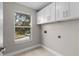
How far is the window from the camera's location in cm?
314

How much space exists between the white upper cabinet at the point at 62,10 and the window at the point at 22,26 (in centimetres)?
177

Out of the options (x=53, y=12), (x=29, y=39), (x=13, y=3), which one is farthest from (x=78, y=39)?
(x=13, y=3)

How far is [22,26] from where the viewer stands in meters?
3.32

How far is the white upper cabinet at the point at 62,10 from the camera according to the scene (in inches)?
72.5

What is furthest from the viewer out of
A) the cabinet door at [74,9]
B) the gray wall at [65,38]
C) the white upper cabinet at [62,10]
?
the gray wall at [65,38]

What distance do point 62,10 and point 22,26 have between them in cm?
198

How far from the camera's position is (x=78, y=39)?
1938 millimetres

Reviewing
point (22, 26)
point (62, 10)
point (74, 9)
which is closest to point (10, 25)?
point (22, 26)

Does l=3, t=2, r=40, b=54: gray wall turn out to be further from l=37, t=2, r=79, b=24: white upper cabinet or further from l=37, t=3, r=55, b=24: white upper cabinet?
l=37, t=2, r=79, b=24: white upper cabinet

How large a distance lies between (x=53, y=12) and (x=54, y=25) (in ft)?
2.20

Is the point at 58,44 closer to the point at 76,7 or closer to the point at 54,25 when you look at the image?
the point at 54,25

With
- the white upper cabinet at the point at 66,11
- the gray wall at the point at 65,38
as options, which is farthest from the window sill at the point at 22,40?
the white upper cabinet at the point at 66,11

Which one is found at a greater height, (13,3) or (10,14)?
(13,3)

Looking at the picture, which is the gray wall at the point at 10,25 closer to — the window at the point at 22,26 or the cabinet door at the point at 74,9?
the window at the point at 22,26
